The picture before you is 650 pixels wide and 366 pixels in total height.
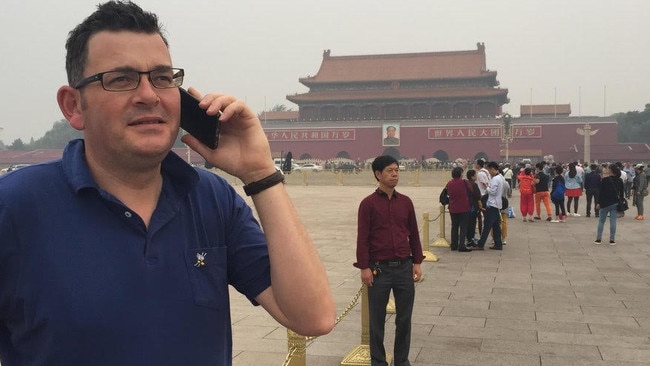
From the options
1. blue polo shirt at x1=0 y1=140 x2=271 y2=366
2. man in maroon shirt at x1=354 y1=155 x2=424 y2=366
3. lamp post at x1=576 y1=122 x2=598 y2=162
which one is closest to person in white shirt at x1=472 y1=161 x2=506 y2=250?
man in maroon shirt at x1=354 y1=155 x2=424 y2=366

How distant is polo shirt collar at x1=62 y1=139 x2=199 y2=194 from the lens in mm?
1061

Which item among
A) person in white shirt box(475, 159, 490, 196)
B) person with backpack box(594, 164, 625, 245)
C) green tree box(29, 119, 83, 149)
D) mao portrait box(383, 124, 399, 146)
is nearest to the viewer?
person with backpack box(594, 164, 625, 245)

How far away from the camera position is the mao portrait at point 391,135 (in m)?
45.9

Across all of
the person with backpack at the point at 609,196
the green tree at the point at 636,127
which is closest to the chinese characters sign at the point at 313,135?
the green tree at the point at 636,127

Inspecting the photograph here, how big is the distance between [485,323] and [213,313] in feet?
Result: 13.5

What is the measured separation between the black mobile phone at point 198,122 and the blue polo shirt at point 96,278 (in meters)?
0.14

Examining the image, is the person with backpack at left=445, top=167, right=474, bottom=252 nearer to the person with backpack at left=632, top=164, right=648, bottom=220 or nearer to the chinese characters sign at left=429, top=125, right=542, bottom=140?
the person with backpack at left=632, top=164, right=648, bottom=220

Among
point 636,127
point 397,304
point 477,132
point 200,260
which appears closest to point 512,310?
point 397,304

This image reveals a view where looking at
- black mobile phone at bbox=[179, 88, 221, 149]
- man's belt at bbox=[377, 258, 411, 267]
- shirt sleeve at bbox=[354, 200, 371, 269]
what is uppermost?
black mobile phone at bbox=[179, 88, 221, 149]

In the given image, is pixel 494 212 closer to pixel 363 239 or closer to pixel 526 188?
pixel 526 188

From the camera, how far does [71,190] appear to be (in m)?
1.07

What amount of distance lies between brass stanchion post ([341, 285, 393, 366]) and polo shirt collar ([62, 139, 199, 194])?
2.84m

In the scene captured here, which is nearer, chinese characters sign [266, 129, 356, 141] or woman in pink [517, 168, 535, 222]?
woman in pink [517, 168, 535, 222]

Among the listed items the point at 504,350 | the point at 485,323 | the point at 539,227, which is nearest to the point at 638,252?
the point at 539,227
